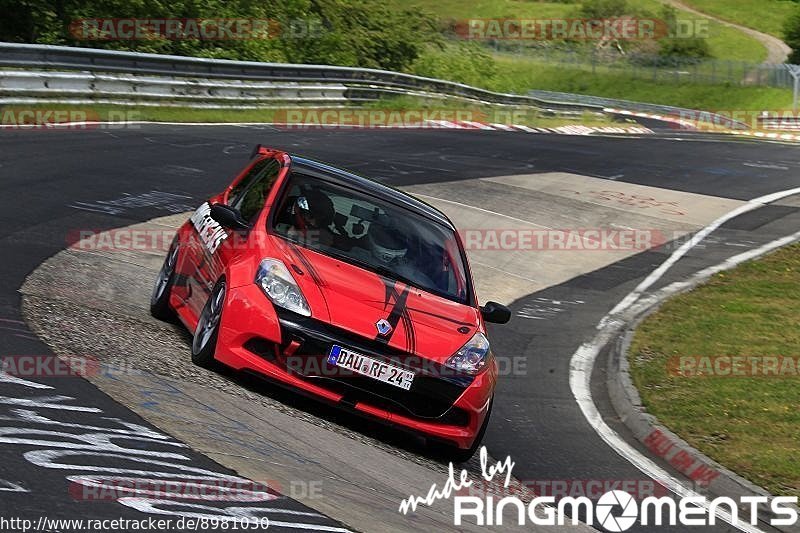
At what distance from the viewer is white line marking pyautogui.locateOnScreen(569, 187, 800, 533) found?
8305mm

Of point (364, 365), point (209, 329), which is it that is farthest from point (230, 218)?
point (364, 365)

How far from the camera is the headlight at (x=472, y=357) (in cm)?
750

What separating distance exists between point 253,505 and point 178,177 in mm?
12302

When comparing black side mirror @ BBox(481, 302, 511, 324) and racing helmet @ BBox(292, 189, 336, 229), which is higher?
racing helmet @ BBox(292, 189, 336, 229)

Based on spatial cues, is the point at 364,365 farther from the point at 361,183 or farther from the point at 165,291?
the point at 165,291

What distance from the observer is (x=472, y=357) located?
25.1 ft

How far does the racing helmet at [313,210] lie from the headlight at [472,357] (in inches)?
55.2

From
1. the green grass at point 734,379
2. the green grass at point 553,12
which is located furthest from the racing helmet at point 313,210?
the green grass at point 553,12

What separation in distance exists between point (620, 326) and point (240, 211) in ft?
20.3

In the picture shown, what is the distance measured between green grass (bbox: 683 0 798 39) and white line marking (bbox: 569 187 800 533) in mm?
97724

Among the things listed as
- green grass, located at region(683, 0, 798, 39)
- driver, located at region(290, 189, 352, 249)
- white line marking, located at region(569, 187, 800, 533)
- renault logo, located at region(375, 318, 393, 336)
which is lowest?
white line marking, located at region(569, 187, 800, 533)

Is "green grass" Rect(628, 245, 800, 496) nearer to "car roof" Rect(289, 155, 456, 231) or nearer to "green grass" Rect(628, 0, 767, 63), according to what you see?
"car roof" Rect(289, 155, 456, 231)

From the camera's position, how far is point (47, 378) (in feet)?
22.3

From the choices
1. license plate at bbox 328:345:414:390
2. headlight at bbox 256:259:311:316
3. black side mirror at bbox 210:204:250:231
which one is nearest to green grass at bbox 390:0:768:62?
black side mirror at bbox 210:204:250:231
